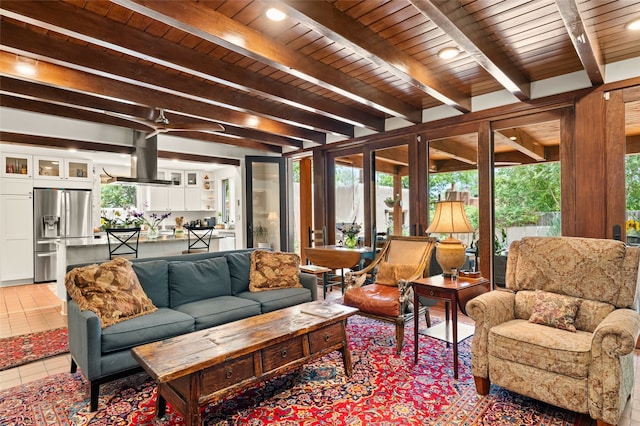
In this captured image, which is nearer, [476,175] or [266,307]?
[266,307]

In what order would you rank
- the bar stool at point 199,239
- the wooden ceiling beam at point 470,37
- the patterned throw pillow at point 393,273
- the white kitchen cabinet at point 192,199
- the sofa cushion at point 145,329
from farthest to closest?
the white kitchen cabinet at point 192,199 < the bar stool at point 199,239 < the patterned throw pillow at point 393,273 < the sofa cushion at point 145,329 < the wooden ceiling beam at point 470,37

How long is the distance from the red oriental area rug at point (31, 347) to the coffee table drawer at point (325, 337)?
7.31 feet

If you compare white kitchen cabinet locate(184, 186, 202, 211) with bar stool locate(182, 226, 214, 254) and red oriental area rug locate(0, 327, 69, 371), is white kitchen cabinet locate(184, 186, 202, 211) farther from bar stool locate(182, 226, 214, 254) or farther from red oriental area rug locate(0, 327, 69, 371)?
red oriental area rug locate(0, 327, 69, 371)

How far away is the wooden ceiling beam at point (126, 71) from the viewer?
2.49m

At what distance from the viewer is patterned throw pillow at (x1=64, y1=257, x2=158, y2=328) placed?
236 centimetres

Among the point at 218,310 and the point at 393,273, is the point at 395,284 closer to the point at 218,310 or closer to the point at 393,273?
the point at 393,273

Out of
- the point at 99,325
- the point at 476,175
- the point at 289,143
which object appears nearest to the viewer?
the point at 99,325

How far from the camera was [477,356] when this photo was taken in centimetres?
225

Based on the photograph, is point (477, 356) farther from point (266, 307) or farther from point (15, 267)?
point (15, 267)

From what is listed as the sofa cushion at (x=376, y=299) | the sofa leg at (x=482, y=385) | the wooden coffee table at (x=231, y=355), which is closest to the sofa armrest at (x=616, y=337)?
the sofa leg at (x=482, y=385)

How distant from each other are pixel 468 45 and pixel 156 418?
299 cm

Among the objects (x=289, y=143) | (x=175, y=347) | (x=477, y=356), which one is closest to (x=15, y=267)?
(x=289, y=143)

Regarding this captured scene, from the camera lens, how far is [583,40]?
2352 mm

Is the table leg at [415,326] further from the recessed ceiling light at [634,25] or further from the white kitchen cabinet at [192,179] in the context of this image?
the white kitchen cabinet at [192,179]
